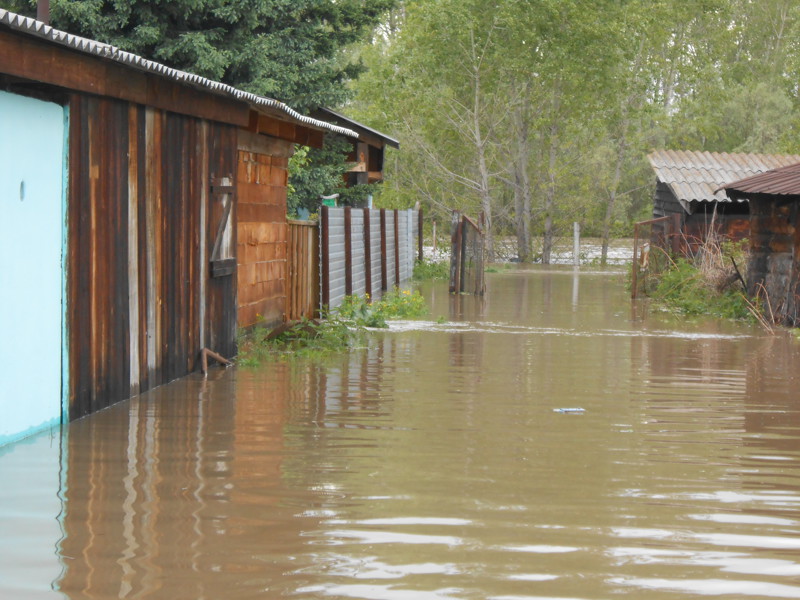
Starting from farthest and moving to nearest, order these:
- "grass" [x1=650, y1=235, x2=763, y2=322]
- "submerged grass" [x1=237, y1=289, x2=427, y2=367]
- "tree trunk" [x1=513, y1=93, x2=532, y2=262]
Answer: "tree trunk" [x1=513, y1=93, x2=532, y2=262] → "grass" [x1=650, y1=235, x2=763, y2=322] → "submerged grass" [x1=237, y1=289, x2=427, y2=367]

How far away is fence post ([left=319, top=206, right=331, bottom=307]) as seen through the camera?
55.8 ft

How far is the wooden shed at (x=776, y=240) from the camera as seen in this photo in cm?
1877

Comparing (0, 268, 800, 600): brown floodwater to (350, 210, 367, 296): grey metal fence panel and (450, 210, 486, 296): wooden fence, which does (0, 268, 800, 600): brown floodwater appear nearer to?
(350, 210, 367, 296): grey metal fence panel

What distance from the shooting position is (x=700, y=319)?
20109mm

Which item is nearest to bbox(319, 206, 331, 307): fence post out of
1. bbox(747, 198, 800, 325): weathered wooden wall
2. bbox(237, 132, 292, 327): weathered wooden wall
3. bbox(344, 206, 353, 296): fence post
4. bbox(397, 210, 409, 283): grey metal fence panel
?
bbox(237, 132, 292, 327): weathered wooden wall

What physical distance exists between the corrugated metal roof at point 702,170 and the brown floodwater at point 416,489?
17.0 m

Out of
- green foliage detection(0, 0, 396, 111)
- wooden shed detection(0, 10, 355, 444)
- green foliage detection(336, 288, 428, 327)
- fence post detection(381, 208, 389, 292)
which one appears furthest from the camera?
fence post detection(381, 208, 389, 292)

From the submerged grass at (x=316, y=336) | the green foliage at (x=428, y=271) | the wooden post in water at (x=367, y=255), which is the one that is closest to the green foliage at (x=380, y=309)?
the submerged grass at (x=316, y=336)

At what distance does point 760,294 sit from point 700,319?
1227mm

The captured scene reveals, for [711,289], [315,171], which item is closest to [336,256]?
[711,289]

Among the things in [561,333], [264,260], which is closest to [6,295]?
[264,260]

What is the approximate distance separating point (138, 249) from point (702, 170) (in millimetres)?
23083

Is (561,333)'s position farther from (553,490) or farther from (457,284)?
(553,490)

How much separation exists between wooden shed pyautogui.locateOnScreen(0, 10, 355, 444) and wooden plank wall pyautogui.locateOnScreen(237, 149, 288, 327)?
2.55 ft
